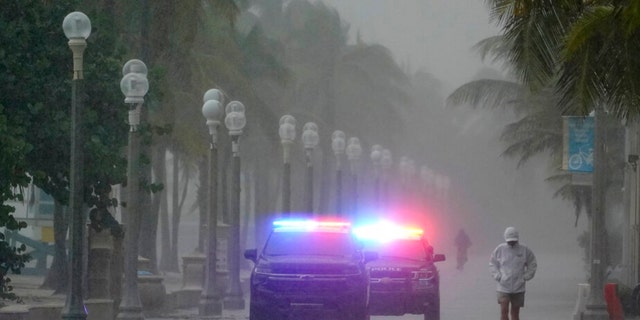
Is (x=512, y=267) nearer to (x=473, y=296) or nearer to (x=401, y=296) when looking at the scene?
(x=401, y=296)

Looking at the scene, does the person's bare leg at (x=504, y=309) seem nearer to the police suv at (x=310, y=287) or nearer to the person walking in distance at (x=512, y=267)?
the person walking in distance at (x=512, y=267)

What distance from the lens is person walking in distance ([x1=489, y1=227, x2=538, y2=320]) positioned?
23453mm

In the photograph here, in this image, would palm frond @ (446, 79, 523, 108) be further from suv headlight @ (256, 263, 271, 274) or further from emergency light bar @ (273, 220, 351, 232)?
suv headlight @ (256, 263, 271, 274)

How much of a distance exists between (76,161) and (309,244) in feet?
17.5

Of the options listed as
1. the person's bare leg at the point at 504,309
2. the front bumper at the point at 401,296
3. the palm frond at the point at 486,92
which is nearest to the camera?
the person's bare leg at the point at 504,309

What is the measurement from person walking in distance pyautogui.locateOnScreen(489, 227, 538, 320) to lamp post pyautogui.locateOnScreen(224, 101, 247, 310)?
13.1m

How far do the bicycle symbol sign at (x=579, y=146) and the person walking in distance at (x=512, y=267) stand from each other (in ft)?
37.4

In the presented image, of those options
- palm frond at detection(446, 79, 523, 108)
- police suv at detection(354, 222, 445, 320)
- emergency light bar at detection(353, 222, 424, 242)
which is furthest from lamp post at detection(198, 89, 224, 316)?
palm frond at detection(446, 79, 523, 108)

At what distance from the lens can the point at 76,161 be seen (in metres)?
22.8

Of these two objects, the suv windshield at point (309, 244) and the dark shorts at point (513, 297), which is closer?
the dark shorts at point (513, 297)

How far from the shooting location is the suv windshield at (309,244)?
87.4 feet

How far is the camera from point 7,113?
28719 millimetres

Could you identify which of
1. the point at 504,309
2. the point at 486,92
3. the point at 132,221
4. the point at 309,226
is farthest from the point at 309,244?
the point at 486,92

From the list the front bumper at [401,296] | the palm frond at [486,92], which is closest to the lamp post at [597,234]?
the front bumper at [401,296]
